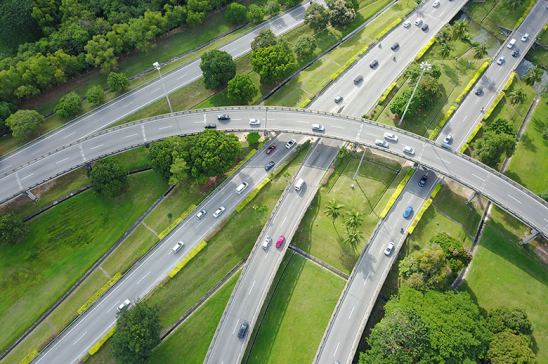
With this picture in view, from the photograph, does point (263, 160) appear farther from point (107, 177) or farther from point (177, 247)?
point (107, 177)

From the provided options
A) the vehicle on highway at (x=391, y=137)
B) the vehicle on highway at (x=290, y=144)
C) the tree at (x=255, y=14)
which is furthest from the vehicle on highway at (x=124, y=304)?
the tree at (x=255, y=14)

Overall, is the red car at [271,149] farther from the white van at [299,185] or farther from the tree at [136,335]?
the tree at [136,335]

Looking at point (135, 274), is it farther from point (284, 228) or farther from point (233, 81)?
point (233, 81)

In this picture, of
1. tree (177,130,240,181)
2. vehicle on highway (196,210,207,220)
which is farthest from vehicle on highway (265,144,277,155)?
vehicle on highway (196,210,207,220)

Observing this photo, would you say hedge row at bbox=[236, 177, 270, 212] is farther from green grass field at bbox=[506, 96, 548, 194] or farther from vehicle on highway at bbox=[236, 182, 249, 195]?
green grass field at bbox=[506, 96, 548, 194]

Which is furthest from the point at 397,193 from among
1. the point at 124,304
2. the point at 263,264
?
the point at 124,304

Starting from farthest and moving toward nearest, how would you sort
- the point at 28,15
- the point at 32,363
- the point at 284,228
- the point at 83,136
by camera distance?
1. the point at 28,15
2. the point at 83,136
3. the point at 284,228
4. the point at 32,363

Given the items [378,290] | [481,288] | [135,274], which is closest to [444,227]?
[481,288]
